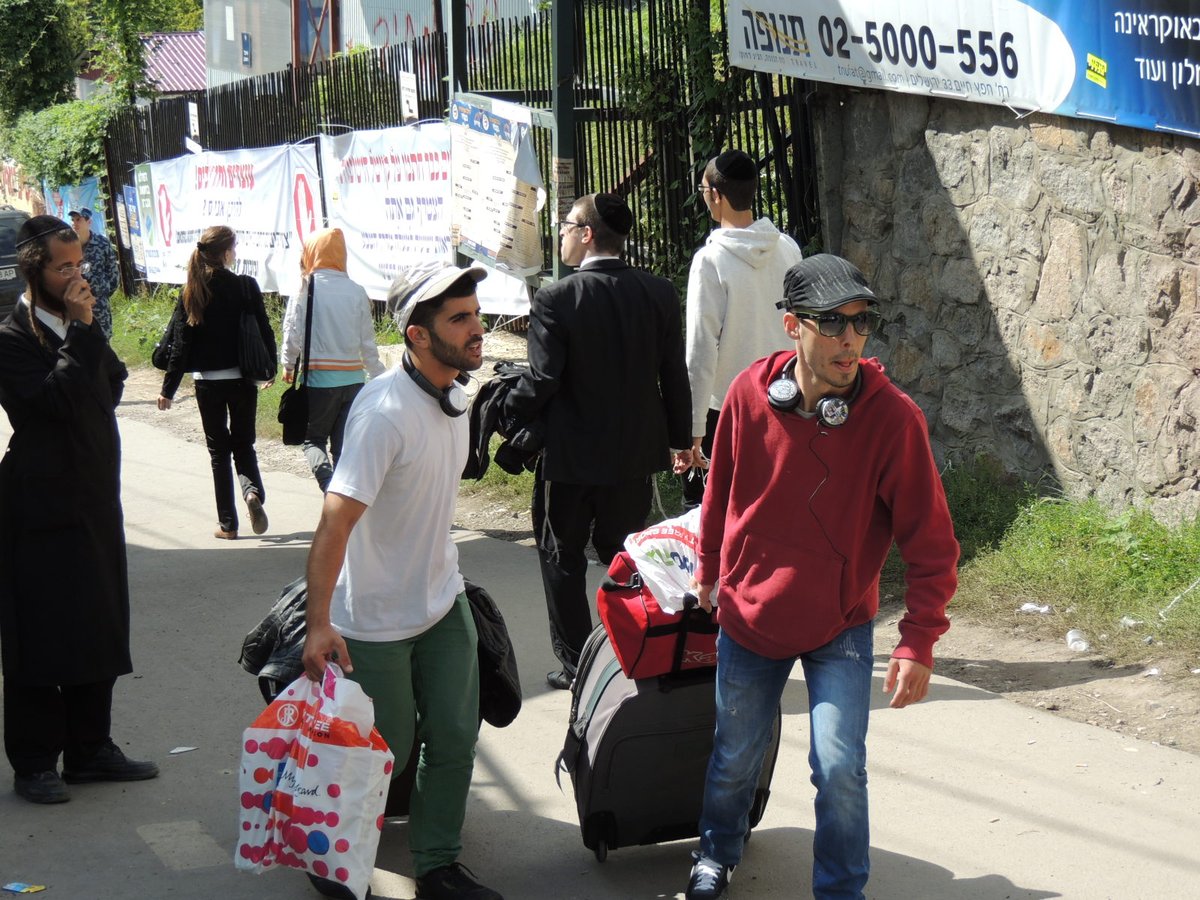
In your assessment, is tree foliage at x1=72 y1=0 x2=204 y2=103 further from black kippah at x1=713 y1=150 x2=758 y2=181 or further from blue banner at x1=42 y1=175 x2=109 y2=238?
black kippah at x1=713 y1=150 x2=758 y2=181

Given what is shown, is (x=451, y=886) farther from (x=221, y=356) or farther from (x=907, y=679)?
(x=221, y=356)

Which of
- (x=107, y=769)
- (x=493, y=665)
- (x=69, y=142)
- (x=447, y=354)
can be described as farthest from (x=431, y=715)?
(x=69, y=142)

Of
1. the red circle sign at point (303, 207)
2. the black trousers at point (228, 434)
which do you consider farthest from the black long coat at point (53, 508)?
the red circle sign at point (303, 207)

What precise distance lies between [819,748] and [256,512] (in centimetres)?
550

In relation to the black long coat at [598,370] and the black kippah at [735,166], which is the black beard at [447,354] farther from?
the black kippah at [735,166]

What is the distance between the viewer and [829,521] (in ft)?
11.1

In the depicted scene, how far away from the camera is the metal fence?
26.7 ft

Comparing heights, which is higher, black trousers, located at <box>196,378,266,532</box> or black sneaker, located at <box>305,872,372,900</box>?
black trousers, located at <box>196,378,266,532</box>

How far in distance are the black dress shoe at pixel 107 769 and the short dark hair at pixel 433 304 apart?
2066 millimetres

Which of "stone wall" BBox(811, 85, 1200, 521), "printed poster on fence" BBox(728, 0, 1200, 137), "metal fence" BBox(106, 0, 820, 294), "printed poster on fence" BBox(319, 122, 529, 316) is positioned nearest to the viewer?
"printed poster on fence" BBox(728, 0, 1200, 137)

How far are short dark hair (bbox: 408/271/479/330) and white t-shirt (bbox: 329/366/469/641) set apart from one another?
14cm

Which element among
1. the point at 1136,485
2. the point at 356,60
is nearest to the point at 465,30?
the point at 356,60

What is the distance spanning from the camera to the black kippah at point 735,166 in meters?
5.54

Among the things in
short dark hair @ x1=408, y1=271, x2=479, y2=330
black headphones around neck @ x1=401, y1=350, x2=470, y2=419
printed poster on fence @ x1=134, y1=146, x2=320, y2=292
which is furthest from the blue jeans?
printed poster on fence @ x1=134, y1=146, x2=320, y2=292
